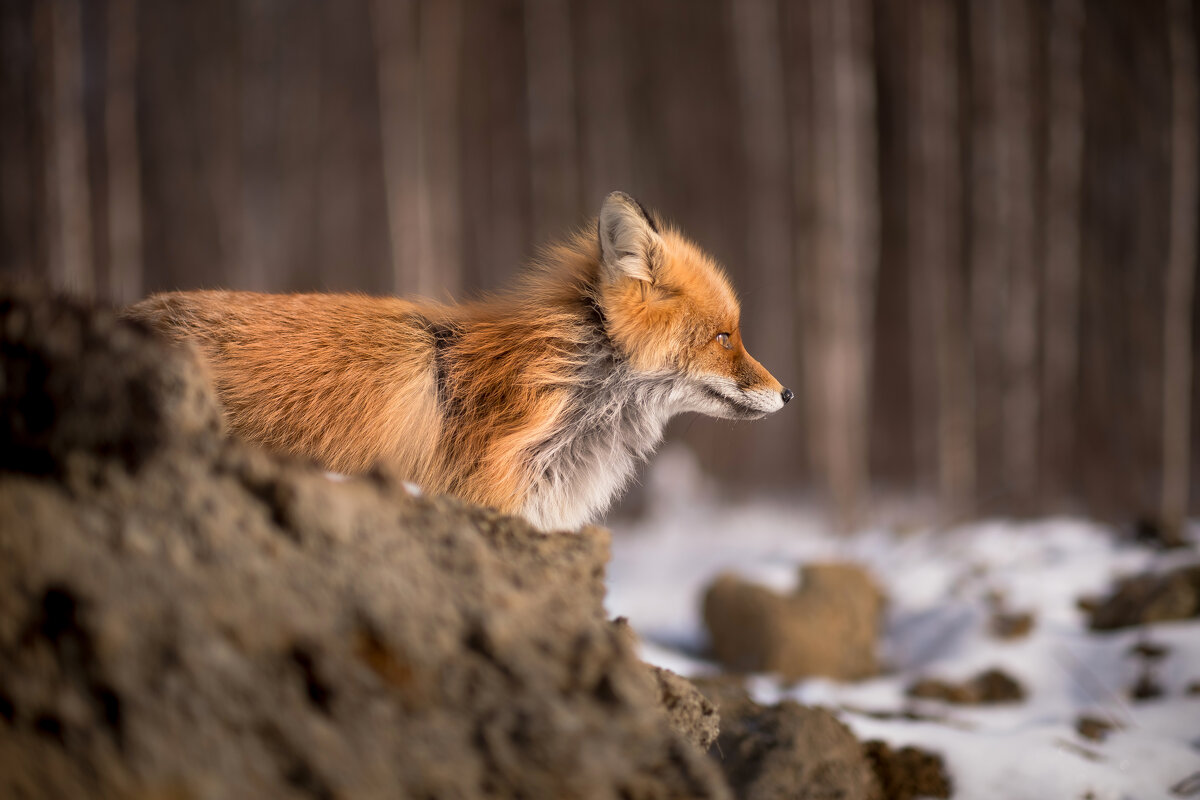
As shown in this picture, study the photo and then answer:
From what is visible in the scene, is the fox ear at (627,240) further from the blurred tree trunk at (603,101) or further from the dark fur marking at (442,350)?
the blurred tree trunk at (603,101)

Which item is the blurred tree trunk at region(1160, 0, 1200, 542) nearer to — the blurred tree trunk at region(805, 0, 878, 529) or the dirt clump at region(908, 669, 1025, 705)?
the blurred tree trunk at region(805, 0, 878, 529)

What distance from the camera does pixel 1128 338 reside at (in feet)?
38.3

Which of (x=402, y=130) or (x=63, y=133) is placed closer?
(x=63, y=133)

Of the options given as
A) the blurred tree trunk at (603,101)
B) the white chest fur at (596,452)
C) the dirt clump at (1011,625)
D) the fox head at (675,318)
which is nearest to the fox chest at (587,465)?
the white chest fur at (596,452)

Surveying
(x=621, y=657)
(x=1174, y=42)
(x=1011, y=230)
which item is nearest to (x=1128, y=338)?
(x=1011, y=230)

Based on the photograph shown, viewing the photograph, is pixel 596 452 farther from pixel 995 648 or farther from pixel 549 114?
pixel 549 114

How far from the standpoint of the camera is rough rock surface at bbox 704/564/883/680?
5613 millimetres

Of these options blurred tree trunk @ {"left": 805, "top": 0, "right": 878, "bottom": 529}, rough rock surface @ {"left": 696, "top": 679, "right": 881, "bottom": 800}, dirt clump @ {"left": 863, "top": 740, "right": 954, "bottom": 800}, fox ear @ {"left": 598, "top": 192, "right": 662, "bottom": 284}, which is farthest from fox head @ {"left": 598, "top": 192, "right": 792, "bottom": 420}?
blurred tree trunk @ {"left": 805, "top": 0, "right": 878, "bottom": 529}

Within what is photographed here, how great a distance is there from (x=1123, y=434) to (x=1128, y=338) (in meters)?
1.52

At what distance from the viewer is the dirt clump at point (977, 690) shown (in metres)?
4.59

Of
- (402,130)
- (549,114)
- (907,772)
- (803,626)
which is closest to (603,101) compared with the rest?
(549,114)

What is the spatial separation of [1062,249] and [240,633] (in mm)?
13549

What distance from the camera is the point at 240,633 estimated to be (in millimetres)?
1420

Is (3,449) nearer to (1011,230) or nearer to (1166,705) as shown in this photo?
(1166,705)
